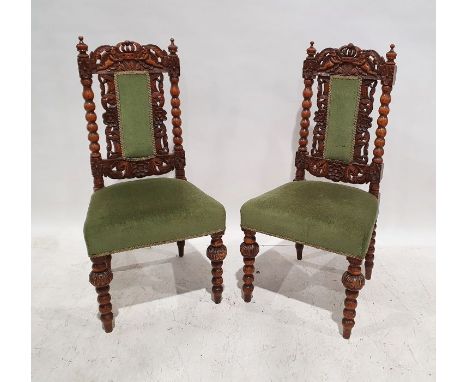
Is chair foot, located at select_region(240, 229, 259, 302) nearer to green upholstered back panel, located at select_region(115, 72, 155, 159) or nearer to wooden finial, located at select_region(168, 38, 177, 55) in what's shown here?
green upholstered back panel, located at select_region(115, 72, 155, 159)

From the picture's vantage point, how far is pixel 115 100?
2.14 m

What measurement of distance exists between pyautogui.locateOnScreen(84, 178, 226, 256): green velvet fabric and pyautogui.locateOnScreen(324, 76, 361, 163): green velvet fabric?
740 mm

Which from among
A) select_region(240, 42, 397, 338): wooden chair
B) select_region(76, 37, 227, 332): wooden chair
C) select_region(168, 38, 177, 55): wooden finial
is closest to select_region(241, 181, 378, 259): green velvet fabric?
select_region(240, 42, 397, 338): wooden chair

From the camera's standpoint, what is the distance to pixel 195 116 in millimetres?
2740

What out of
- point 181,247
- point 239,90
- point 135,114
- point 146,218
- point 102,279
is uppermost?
point 239,90

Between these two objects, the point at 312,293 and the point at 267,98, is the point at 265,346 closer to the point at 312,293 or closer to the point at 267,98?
the point at 312,293

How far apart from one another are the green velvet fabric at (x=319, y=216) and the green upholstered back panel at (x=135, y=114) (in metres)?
0.69

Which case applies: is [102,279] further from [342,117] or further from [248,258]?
[342,117]

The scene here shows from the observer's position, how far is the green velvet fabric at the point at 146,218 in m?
1.81

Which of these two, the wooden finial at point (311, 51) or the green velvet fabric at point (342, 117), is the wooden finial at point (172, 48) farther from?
the green velvet fabric at point (342, 117)

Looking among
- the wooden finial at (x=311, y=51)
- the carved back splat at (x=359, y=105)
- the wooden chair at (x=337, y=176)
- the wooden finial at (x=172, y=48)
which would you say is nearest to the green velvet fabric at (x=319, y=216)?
the wooden chair at (x=337, y=176)

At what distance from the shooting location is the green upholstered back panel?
2.13 m

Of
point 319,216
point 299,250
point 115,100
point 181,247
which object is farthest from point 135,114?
point 299,250

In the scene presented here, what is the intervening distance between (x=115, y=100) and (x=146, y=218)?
28.3 inches
